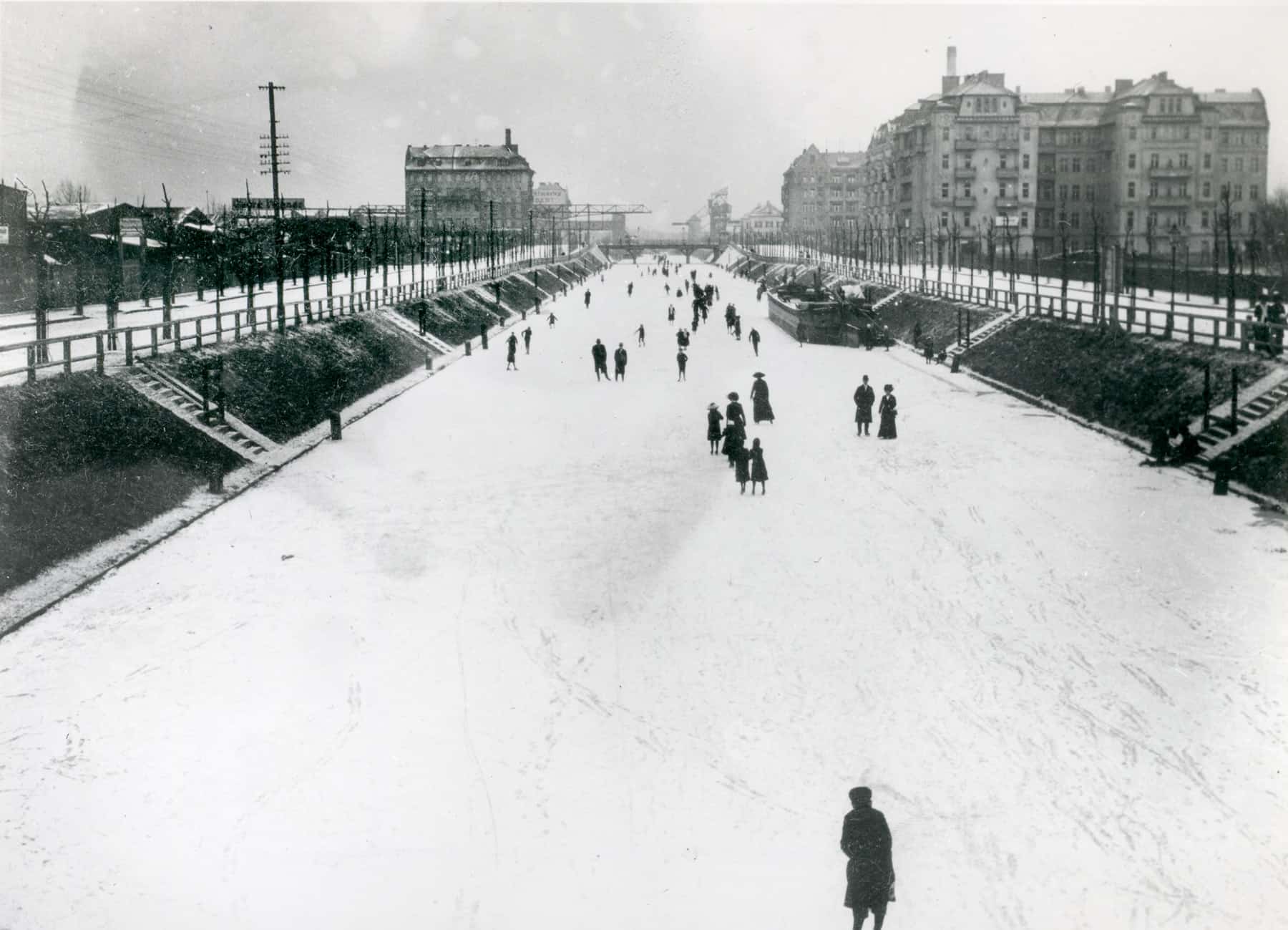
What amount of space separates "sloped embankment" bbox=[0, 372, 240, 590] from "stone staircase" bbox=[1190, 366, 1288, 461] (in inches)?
799

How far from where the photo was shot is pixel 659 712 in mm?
12625

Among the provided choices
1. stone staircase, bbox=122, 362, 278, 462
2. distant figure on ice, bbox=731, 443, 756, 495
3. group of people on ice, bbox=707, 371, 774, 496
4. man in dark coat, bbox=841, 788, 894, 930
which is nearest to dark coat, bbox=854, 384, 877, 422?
group of people on ice, bbox=707, 371, 774, 496

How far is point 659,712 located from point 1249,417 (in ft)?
57.0

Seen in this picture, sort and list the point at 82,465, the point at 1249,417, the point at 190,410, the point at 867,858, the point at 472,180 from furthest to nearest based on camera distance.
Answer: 1. the point at 472,180
2. the point at 190,410
3. the point at 1249,417
4. the point at 82,465
5. the point at 867,858

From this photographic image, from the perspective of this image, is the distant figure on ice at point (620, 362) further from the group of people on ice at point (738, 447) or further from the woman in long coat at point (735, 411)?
the woman in long coat at point (735, 411)

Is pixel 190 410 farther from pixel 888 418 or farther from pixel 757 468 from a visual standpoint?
pixel 888 418

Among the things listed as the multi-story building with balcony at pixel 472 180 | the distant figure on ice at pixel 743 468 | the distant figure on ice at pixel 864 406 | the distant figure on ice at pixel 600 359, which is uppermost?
the multi-story building with balcony at pixel 472 180

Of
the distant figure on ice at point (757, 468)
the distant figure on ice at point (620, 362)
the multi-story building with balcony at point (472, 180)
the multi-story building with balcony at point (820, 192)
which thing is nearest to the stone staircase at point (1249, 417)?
the distant figure on ice at point (757, 468)

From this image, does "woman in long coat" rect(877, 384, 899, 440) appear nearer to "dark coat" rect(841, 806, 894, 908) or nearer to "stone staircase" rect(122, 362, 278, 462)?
"stone staircase" rect(122, 362, 278, 462)

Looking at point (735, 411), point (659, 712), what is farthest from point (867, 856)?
point (735, 411)

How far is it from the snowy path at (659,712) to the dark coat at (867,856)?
0.65m

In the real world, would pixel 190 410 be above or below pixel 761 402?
above

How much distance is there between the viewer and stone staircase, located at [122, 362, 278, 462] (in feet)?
78.7

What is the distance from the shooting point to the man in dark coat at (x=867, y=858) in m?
8.29
